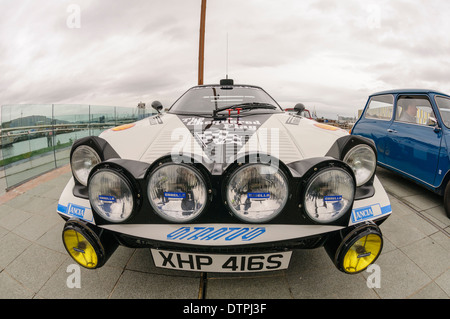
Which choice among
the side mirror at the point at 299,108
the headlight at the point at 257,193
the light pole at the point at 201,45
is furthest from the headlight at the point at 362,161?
the light pole at the point at 201,45

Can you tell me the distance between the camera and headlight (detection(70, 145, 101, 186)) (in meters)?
1.39

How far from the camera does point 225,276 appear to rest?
1.56 meters

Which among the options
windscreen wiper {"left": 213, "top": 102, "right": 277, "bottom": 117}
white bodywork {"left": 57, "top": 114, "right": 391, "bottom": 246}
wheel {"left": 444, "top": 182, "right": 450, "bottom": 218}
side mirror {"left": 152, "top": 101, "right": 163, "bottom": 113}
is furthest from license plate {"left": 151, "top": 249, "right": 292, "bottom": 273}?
wheel {"left": 444, "top": 182, "right": 450, "bottom": 218}

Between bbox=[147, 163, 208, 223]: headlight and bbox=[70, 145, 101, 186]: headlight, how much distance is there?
0.58m

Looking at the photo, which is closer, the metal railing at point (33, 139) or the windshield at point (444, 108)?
the windshield at point (444, 108)

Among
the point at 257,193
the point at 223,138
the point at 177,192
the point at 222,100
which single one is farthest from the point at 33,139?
the point at 257,193

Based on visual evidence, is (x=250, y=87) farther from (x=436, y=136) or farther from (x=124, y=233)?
(x=436, y=136)

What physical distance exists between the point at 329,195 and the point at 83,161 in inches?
60.4

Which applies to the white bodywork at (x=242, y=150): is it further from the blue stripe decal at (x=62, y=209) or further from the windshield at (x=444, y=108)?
the windshield at (x=444, y=108)

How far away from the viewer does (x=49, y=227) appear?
239 centimetres

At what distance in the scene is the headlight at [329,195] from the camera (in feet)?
3.59

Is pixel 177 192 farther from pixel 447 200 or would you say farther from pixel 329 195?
pixel 447 200

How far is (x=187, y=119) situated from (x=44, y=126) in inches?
217

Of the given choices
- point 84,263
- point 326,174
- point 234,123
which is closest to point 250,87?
point 234,123
